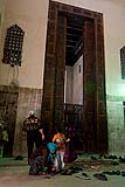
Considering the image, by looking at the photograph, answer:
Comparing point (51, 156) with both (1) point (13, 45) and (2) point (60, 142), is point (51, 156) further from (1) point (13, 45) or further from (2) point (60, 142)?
(1) point (13, 45)

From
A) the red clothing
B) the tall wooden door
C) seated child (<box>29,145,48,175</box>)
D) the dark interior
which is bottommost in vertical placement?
seated child (<box>29,145,48,175</box>)

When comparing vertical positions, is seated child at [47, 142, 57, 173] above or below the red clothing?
below

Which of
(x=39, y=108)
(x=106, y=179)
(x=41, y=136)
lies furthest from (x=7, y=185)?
(x=39, y=108)

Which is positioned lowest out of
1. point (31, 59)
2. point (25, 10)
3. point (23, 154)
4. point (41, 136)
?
point (23, 154)

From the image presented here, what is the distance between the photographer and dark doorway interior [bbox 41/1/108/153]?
8087mm

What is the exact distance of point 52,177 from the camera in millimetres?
3881

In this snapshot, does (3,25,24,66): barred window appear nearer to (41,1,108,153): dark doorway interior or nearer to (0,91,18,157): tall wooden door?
(41,1,108,153): dark doorway interior

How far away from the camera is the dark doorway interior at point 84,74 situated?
809cm

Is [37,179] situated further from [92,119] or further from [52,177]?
[92,119]

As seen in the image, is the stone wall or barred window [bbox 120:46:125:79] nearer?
the stone wall

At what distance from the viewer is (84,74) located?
9094mm

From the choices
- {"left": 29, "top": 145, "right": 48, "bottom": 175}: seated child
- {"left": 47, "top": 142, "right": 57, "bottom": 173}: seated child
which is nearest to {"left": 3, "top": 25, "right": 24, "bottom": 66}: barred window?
{"left": 47, "top": 142, "right": 57, "bottom": 173}: seated child

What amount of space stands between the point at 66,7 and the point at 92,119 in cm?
491

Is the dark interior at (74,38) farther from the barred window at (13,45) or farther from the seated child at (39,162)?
the seated child at (39,162)
